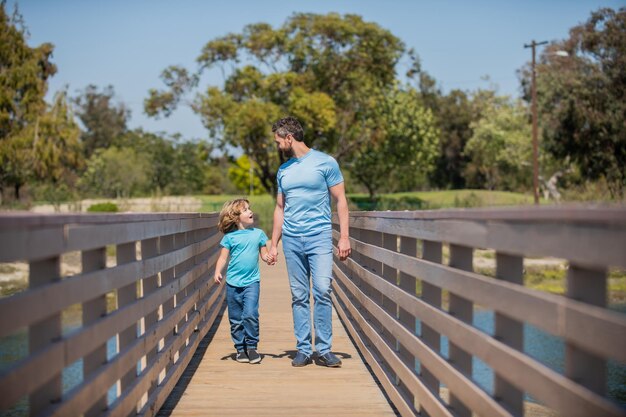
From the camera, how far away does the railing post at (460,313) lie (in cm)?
423

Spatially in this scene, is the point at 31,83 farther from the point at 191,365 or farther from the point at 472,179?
the point at 472,179

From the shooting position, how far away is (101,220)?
4.21 meters

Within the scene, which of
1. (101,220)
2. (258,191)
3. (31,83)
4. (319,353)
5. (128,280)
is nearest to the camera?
(101,220)

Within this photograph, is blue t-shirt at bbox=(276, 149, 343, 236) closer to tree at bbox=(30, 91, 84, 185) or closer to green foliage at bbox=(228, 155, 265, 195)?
tree at bbox=(30, 91, 84, 185)

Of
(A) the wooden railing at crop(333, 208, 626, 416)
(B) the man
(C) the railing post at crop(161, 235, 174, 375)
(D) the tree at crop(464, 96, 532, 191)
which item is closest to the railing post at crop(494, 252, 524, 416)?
(A) the wooden railing at crop(333, 208, 626, 416)

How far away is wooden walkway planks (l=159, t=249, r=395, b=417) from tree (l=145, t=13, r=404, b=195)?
1466 inches

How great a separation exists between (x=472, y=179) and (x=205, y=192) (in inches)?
1490

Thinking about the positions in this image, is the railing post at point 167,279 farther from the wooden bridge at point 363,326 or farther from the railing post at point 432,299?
the railing post at point 432,299

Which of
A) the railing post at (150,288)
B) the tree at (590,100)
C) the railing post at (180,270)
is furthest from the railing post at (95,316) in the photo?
the tree at (590,100)

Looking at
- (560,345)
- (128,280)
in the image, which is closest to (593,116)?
(560,345)

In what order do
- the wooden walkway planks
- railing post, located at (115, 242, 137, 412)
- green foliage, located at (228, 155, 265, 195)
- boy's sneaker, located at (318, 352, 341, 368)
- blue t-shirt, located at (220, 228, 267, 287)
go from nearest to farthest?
railing post, located at (115, 242, 137, 412), the wooden walkway planks, boy's sneaker, located at (318, 352, 341, 368), blue t-shirt, located at (220, 228, 267, 287), green foliage, located at (228, 155, 265, 195)

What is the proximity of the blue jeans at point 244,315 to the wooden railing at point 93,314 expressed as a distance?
760mm

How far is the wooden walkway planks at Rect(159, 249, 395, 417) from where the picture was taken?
5.97 m

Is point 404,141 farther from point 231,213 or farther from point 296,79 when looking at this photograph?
point 231,213
